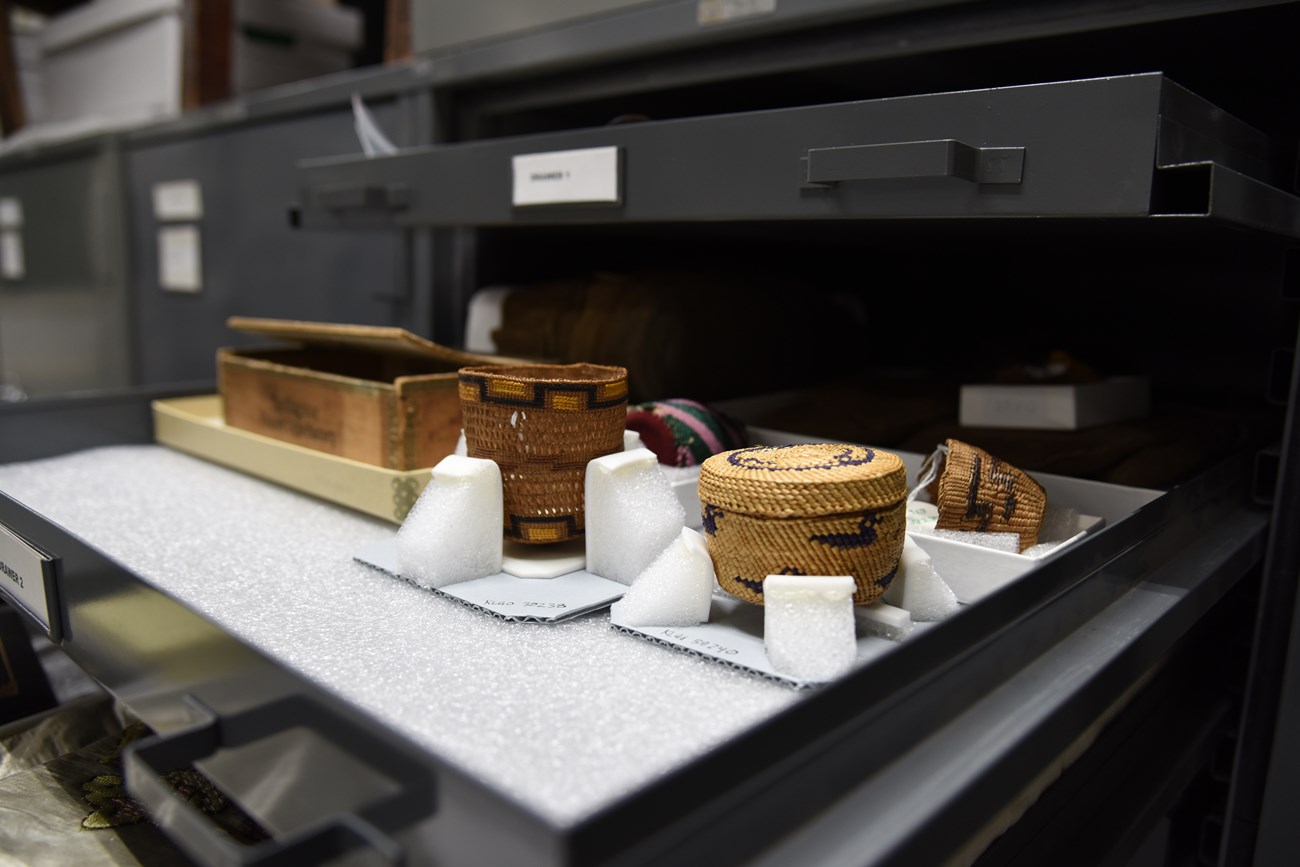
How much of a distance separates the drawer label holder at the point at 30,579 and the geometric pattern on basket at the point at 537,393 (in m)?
0.25

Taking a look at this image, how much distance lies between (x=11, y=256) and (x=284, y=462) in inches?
68.1

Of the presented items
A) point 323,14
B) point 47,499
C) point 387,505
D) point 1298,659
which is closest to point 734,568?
point 387,505

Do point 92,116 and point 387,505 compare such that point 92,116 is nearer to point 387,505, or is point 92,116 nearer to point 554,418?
point 387,505

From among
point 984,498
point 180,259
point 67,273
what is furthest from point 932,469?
point 67,273

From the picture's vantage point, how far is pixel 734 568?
1.61 feet

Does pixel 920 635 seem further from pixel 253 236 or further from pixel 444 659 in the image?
pixel 253 236

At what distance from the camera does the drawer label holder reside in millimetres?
530

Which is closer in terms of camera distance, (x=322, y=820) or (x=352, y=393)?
(x=322, y=820)

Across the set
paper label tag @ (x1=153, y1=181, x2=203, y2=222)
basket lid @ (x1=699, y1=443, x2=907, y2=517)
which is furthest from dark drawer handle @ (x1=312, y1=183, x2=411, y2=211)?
paper label tag @ (x1=153, y1=181, x2=203, y2=222)

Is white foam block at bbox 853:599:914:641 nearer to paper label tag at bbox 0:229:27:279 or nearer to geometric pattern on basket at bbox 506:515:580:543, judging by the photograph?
geometric pattern on basket at bbox 506:515:580:543

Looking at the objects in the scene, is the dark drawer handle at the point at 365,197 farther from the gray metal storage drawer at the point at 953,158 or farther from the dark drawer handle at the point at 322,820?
the dark drawer handle at the point at 322,820

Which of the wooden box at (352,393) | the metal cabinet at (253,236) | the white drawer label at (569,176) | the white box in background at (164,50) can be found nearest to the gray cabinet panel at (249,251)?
the metal cabinet at (253,236)

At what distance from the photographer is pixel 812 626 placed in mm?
443

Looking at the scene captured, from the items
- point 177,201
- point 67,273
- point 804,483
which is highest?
point 177,201
